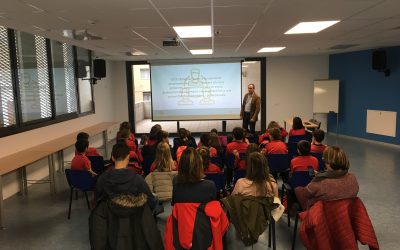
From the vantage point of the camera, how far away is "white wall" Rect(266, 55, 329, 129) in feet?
35.5

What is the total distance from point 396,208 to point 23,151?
5.66 m

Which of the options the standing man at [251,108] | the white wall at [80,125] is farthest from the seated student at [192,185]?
the standing man at [251,108]

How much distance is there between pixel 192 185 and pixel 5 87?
13.5 feet

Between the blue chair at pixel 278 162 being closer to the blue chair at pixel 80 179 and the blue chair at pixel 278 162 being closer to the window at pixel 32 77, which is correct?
the blue chair at pixel 80 179

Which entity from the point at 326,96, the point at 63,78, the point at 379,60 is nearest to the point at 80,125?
the point at 63,78

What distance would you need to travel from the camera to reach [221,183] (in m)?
3.77

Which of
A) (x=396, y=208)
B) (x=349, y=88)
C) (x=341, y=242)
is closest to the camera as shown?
(x=341, y=242)

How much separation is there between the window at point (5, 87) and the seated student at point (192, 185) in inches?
151

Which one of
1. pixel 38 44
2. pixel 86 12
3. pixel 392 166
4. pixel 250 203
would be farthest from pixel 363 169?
pixel 38 44

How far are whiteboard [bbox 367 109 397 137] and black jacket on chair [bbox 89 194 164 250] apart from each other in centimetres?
799

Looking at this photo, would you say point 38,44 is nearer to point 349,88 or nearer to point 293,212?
point 293,212

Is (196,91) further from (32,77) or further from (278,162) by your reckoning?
(278,162)

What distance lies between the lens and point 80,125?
8.12 meters

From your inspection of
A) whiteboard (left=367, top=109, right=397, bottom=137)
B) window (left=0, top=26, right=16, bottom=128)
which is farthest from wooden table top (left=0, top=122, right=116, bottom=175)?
whiteboard (left=367, top=109, right=397, bottom=137)
